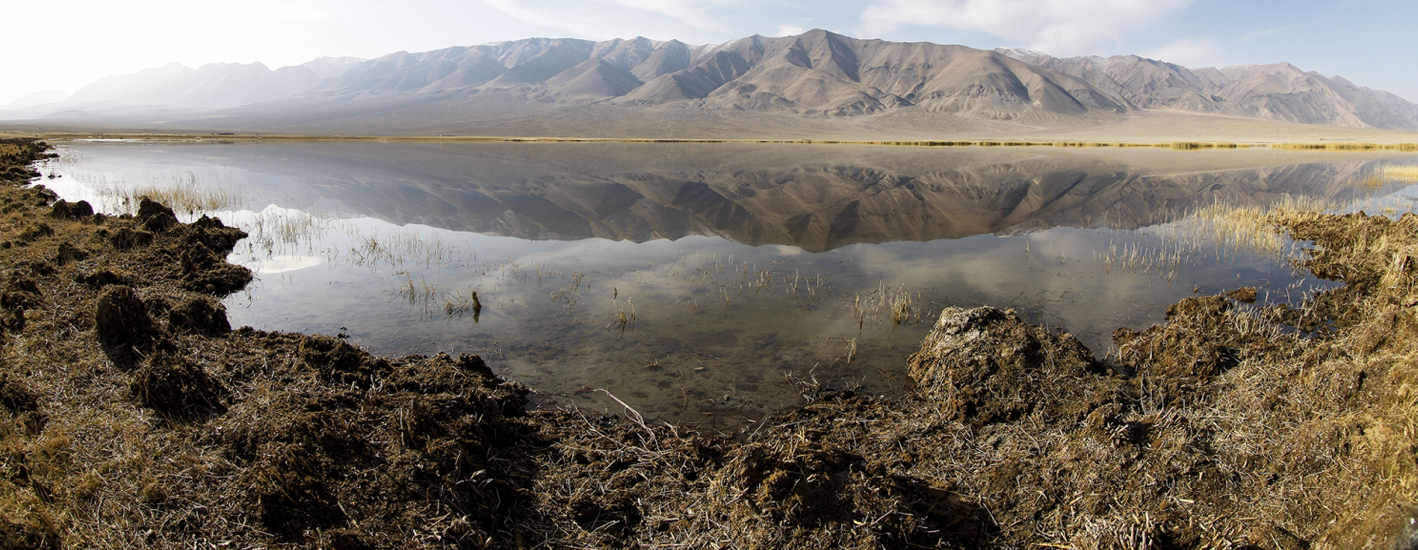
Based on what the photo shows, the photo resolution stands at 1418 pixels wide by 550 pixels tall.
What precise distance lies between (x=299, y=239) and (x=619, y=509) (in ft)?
38.5

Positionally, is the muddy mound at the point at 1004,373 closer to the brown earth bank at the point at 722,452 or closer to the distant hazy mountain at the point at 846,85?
the brown earth bank at the point at 722,452

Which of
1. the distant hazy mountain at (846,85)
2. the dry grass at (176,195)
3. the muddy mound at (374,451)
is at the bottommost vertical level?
the muddy mound at (374,451)

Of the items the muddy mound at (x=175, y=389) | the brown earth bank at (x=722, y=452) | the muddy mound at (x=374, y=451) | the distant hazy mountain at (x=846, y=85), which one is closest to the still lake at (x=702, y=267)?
the brown earth bank at (x=722, y=452)

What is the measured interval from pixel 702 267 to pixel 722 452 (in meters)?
6.12

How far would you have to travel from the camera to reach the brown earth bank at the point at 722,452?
2.93 m

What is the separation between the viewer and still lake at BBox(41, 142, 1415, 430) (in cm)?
612

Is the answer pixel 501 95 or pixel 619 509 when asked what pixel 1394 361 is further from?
pixel 501 95

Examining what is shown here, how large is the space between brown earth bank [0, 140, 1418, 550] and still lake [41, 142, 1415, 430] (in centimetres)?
88

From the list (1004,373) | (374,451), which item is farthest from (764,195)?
(374,451)

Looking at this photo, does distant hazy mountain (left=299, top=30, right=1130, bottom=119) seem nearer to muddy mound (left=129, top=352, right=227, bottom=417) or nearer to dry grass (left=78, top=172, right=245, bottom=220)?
dry grass (left=78, top=172, right=245, bottom=220)

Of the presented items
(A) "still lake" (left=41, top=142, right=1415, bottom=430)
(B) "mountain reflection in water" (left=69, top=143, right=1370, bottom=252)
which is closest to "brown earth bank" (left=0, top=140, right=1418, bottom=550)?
(A) "still lake" (left=41, top=142, right=1415, bottom=430)

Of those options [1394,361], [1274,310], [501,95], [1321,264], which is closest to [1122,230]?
[1321,264]

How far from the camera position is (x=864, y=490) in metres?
3.21

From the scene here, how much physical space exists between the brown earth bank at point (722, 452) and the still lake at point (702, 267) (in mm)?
879
